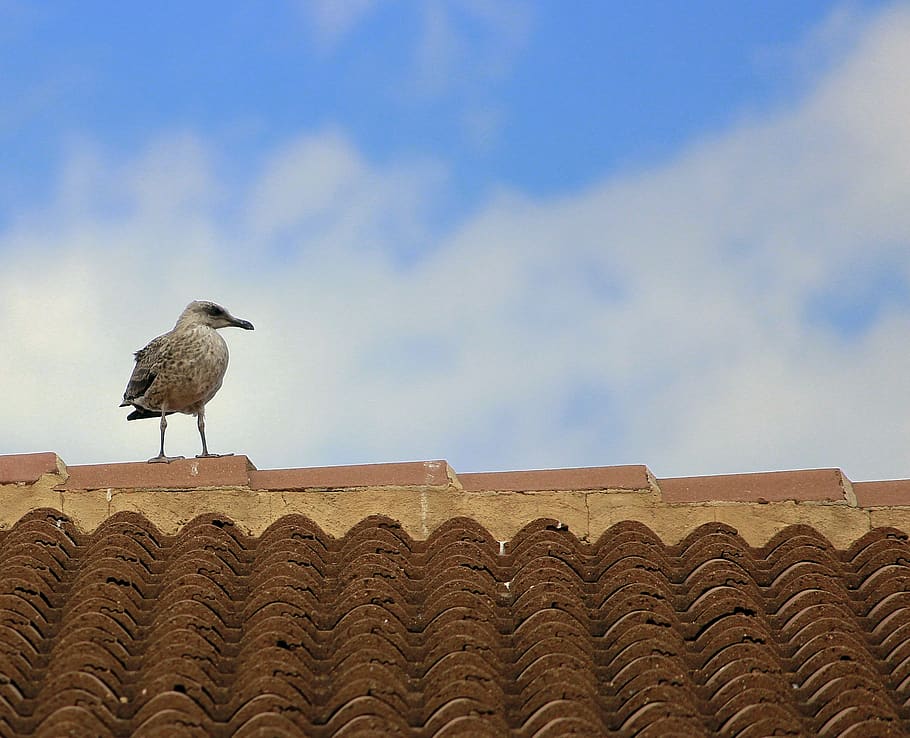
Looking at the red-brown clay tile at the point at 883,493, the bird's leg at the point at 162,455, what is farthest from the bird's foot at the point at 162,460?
the red-brown clay tile at the point at 883,493

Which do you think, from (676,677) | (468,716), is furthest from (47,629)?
(676,677)

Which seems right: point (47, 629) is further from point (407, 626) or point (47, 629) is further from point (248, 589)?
point (407, 626)

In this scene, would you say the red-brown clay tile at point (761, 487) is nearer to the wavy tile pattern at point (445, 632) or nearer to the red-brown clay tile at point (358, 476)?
the wavy tile pattern at point (445, 632)

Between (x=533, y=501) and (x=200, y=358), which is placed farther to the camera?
(x=200, y=358)

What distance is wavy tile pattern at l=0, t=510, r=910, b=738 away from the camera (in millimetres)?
4949

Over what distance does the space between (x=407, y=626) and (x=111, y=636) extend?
1.17 metres

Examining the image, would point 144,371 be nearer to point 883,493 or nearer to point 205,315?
point 205,315

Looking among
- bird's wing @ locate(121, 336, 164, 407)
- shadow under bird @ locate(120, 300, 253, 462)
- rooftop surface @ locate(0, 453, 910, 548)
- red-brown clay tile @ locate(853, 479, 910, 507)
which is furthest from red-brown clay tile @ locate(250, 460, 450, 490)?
red-brown clay tile @ locate(853, 479, 910, 507)

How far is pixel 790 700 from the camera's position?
5152 mm

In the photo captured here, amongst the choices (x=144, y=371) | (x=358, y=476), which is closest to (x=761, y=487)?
(x=358, y=476)

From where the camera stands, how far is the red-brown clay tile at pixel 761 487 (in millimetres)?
7324

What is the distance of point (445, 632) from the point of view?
5.61m

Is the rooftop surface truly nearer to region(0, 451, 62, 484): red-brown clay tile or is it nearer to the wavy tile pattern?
region(0, 451, 62, 484): red-brown clay tile

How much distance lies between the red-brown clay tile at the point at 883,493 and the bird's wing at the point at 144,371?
13.2 ft
